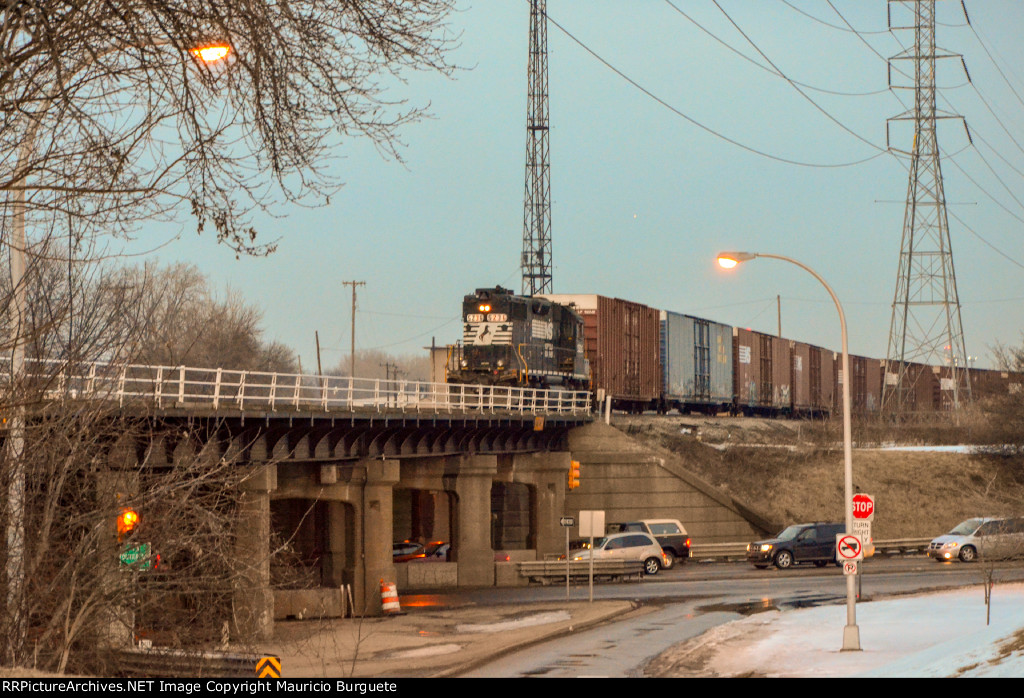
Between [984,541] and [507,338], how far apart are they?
21.1 m

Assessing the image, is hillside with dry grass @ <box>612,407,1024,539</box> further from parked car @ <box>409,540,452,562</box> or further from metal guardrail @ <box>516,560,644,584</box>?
metal guardrail @ <box>516,560,644,584</box>

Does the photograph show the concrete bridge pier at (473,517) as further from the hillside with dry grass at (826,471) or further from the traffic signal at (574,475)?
the hillside with dry grass at (826,471)

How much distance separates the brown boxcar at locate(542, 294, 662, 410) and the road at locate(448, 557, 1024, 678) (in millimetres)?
11571

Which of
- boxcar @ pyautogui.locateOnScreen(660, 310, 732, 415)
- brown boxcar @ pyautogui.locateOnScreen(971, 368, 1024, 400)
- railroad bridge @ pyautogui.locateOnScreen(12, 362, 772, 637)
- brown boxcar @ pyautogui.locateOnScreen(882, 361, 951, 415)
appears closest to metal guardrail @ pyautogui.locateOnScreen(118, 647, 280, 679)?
railroad bridge @ pyautogui.locateOnScreen(12, 362, 772, 637)

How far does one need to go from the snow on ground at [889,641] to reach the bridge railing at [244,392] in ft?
36.4

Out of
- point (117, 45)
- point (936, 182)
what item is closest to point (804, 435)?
point (936, 182)

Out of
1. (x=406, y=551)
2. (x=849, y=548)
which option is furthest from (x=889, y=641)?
(x=406, y=551)

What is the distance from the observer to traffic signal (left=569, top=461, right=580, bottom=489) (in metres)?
49.2

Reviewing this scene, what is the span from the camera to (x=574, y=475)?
50.1 meters

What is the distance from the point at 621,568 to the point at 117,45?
112 ft

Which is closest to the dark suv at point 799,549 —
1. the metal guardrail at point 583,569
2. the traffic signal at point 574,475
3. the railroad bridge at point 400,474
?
the metal guardrail at point 583,569

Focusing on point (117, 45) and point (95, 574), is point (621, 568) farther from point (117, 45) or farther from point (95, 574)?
point (117, 45)

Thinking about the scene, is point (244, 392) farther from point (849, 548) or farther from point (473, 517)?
point (849, 548)
